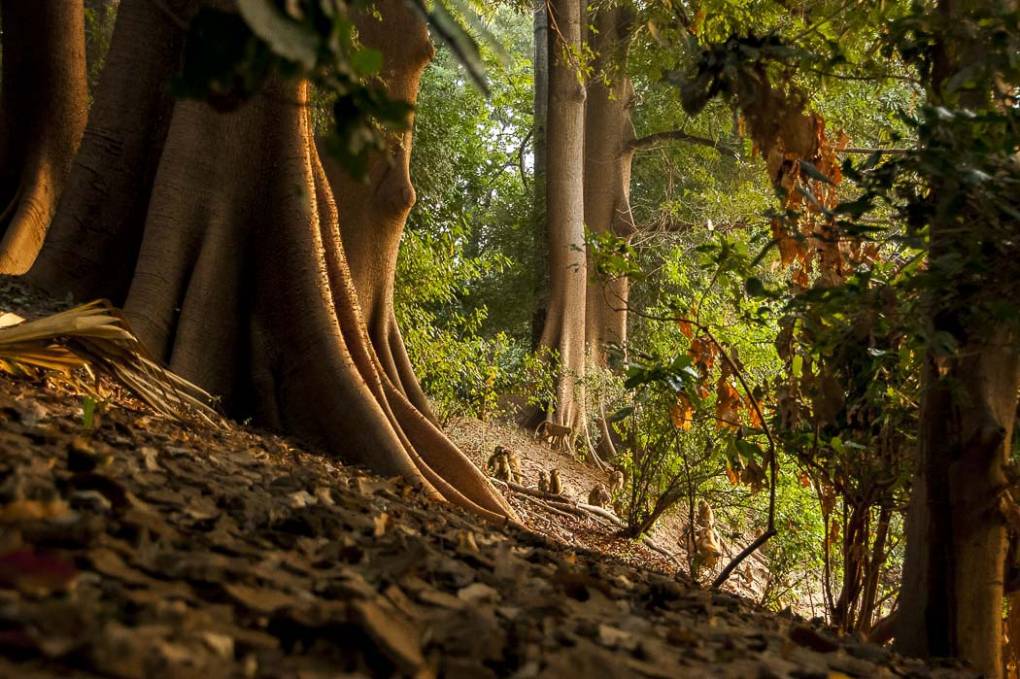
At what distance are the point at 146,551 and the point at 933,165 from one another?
2062 mm

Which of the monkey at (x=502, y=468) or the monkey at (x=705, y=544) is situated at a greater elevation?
the monkey at (x=502, y=468)

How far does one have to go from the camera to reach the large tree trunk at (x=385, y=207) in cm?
622

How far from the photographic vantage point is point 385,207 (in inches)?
245

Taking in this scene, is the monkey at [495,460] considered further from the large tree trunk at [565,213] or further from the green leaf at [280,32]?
the green leaf at [280,32]

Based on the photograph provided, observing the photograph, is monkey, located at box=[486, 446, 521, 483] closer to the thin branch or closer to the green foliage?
the green foliage

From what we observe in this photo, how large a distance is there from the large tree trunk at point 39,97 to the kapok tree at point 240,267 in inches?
59.1

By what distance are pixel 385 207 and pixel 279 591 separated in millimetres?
4644

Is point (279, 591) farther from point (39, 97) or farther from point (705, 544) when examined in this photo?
point (39, 97)

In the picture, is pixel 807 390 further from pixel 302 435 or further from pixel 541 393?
pixel 541 393

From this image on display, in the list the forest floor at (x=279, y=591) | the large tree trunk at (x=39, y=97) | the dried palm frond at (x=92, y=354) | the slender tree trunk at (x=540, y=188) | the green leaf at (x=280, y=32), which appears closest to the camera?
the green leaf at (x=280, y=32)

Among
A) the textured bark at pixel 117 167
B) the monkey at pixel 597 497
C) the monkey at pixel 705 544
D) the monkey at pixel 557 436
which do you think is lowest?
the monkey at pixel 705 544

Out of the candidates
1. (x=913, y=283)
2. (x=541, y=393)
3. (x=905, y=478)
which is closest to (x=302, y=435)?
(x=905, y=478)

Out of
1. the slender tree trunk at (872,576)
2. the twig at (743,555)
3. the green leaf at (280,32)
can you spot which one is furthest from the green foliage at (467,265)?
the slender tree trunk at (872,576)

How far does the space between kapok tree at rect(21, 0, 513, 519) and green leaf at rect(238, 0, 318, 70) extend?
3.78 metres
